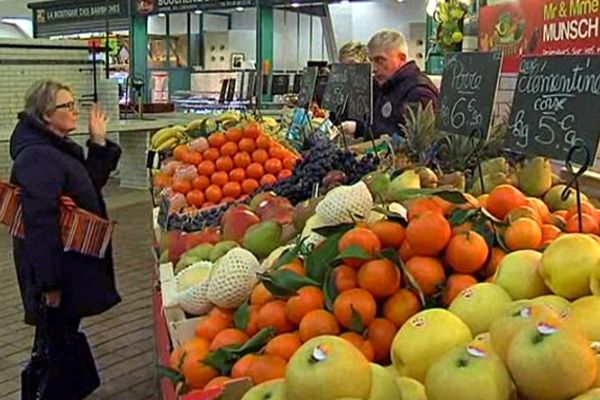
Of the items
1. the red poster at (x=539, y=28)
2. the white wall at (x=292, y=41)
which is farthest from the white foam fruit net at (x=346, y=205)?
the white wall at (x=292, y=41)

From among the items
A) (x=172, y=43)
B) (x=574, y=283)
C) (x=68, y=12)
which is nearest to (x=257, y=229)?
(x=574, y=283)

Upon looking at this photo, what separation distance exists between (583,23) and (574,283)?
9.35 ft

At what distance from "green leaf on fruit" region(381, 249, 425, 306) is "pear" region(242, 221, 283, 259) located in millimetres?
647

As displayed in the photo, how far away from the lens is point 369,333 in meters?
1.42

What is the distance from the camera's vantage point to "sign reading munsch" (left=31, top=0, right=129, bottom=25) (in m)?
17.2

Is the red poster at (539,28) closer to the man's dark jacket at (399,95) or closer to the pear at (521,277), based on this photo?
the man's dark jacket at (399,95)

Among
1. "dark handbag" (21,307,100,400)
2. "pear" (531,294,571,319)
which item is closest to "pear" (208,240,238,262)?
"pear" (531,294,571,319)

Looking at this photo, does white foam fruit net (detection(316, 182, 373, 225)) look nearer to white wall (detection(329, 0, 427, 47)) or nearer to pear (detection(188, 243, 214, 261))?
pear (detection(188, 243, 214, 261))

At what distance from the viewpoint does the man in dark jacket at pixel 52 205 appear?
3072 mm

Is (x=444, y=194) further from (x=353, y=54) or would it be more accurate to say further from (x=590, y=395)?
(x=353, y=54)

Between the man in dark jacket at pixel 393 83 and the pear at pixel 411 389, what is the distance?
10.0ft

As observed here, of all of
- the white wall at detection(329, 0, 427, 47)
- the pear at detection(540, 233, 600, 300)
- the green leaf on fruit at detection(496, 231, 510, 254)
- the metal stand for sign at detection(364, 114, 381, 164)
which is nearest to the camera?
the pear at detection(540, 233, 600, 300)

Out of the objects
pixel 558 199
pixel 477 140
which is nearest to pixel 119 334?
pixel 477 140

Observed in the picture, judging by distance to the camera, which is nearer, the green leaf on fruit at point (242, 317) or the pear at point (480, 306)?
the pear at point (480, 306)
